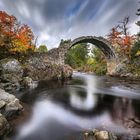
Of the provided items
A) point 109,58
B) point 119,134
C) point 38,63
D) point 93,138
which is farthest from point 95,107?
point 109,58

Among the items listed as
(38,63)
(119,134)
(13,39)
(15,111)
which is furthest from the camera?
(38,63)

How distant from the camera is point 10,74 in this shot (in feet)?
55.4

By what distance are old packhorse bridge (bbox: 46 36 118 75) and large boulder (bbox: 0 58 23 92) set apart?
7.81 meters

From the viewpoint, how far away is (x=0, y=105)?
7.54 metres

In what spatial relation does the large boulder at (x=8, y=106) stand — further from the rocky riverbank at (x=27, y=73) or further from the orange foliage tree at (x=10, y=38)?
the orange foliage tree at (x=10, y=38)

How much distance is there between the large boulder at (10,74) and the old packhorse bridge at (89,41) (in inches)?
307

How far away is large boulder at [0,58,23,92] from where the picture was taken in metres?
15.4

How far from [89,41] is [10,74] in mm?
21152

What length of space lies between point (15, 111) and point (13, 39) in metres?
14.1

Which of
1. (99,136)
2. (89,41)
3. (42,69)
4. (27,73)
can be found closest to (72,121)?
(99,136)

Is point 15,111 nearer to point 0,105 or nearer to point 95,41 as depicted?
point 0,105

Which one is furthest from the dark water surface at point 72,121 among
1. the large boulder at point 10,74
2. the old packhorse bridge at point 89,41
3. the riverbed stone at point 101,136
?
the old packhorse bridge at point 89,41

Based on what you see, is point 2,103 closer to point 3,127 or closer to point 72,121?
point 3,127

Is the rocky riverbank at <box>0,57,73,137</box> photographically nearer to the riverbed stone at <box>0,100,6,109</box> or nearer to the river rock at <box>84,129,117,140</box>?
the riverbed stone at <box>0,100,6,109</box>
